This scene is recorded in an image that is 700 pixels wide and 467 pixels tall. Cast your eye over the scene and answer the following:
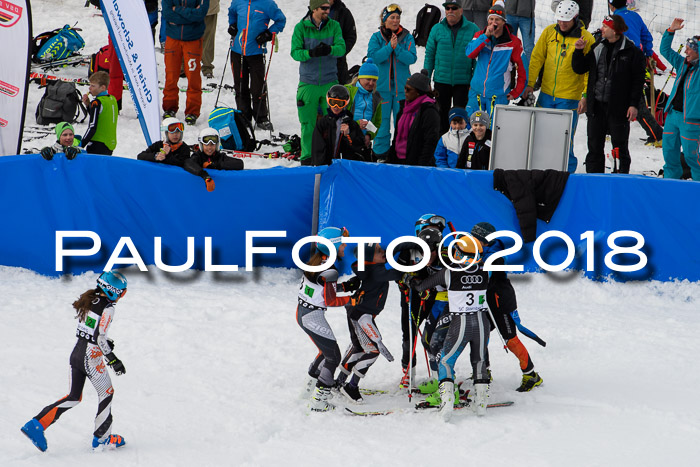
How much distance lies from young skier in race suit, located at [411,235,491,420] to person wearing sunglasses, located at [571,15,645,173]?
4656 millimetres


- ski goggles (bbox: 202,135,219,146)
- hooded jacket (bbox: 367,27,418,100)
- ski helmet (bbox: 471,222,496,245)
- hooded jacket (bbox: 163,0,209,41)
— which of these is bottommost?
ski helmet (bbox: 471,222,496,245)

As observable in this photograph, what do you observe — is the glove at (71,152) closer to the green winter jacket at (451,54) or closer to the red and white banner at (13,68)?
the red and white banner at (13,68)

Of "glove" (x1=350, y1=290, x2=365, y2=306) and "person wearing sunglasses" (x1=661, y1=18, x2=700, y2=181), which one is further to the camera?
"person wearing sunglasses" (x1=661, y1=18, x2=700, y2=181)

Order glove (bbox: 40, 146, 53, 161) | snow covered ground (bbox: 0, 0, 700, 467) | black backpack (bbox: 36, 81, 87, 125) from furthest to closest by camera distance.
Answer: black backpack (bbox: 36, 81, 87, 125), glove (bbox: 40, 146, 53, 161), snow covered ground (bbox: 0, 0, 700, 467)

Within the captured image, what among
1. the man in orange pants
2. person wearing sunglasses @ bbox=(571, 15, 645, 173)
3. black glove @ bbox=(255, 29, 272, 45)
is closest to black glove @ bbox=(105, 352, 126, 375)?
person wearing sunglasses @ bbox=(571, 15, 645, 173)

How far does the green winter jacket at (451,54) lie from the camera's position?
11.8 m

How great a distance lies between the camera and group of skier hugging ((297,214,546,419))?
276 inches

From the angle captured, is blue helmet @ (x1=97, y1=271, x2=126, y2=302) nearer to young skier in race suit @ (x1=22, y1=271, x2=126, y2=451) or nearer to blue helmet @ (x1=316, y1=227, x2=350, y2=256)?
young skier in race suit @ (x1=22, y1=271, x2=126, y2=451)

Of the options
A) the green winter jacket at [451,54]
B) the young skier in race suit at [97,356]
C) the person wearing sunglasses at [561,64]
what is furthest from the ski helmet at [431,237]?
the green winter jacket at [451,54]

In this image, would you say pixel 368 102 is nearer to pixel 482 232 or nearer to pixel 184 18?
pixel 184 18

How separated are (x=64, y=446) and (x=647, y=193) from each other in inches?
241

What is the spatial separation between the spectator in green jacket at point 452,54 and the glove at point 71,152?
4.62 metres

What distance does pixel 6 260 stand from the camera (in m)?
9.71

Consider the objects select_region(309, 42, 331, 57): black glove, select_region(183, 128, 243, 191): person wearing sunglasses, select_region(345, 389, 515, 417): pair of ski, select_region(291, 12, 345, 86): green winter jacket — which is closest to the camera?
select_region(345, 389, 515, 417): pair of ski
